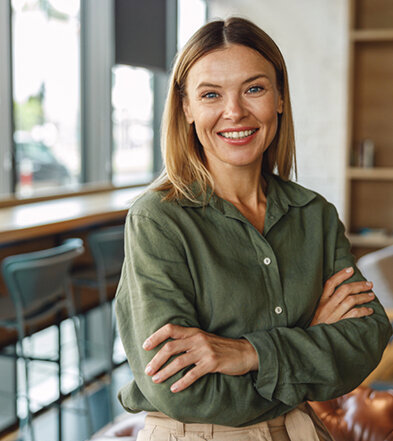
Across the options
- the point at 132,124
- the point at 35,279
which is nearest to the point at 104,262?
the point at 35,279

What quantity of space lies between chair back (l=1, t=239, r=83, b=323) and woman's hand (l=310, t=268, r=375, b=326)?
1.84 meters

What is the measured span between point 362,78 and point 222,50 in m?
4.57

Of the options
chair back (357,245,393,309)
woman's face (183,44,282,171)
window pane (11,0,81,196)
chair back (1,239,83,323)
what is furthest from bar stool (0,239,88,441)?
woman's face (183,44,282,171)

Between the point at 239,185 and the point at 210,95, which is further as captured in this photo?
the point at 239,185

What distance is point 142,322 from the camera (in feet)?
4.15

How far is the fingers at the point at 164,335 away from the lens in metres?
1.24

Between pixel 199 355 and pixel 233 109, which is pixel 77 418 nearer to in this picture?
pixel 199 355

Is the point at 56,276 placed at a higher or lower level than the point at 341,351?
lower

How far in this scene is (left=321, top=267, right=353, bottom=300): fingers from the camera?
4.94 feet

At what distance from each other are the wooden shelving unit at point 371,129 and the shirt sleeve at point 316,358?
416cm

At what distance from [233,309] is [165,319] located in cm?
15

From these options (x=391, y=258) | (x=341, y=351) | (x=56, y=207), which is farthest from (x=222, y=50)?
(x=56, y=207)

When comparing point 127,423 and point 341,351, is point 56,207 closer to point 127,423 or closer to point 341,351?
point 127,423

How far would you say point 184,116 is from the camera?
1484mm
